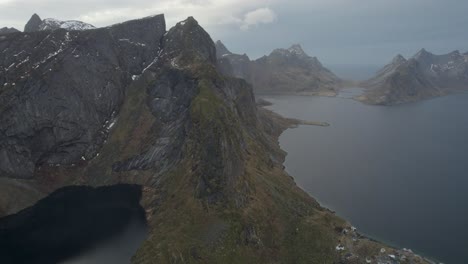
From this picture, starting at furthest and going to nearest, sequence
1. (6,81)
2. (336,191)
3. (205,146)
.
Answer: (6,81), (336,191), (205,146)

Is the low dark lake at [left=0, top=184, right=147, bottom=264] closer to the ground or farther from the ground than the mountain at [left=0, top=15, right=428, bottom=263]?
closer to the ground

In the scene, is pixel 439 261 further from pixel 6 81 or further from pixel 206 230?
pixel 6 81

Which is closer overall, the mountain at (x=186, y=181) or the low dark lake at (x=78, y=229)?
the mountain at (x=186, y=181)

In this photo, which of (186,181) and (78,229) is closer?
(78,229)

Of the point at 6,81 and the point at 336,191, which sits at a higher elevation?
the point at 6,81

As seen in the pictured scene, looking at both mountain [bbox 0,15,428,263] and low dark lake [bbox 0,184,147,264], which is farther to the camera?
low dark lake [bbox 0,184,147,264]

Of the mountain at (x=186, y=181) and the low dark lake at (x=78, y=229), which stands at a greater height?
the mountain at (x=186, y=181)

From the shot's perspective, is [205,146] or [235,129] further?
[235,129]

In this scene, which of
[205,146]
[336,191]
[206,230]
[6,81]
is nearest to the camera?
[206,230]

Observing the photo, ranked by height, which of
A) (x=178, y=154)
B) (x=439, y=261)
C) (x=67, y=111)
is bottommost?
(x=439, y=261)

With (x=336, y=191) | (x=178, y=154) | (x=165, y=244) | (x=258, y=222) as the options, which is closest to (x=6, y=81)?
(x=178, y=154)

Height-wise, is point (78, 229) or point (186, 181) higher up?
point (186, 181)
